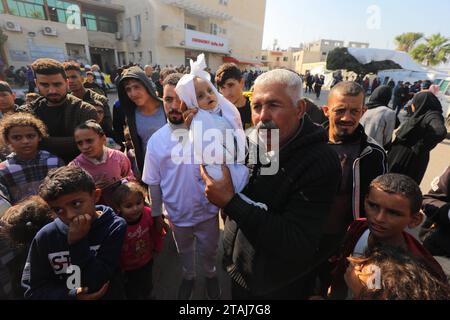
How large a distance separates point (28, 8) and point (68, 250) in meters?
31.2

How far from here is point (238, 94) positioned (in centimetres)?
318

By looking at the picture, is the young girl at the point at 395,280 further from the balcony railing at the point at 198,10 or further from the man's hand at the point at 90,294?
the balcony railing at the point at 198,10

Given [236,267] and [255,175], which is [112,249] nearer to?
[236,267]

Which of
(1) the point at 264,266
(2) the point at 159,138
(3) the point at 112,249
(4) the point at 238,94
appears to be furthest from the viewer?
(4) the point at 238,94

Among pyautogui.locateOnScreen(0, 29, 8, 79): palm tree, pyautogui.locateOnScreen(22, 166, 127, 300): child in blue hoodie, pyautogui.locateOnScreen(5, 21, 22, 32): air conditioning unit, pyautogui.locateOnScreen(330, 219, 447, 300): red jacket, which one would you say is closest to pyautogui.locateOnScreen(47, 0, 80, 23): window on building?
pyautogui.locateOnScreen(5, 21, 22, 32): air conditioning unit

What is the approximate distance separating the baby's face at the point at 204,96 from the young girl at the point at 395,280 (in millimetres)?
1264

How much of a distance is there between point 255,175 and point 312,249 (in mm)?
A: 495

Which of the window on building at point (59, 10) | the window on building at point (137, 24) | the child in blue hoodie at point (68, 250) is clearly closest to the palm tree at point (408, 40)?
the window on building at point (137, 24)

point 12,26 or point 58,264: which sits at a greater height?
point 12,26

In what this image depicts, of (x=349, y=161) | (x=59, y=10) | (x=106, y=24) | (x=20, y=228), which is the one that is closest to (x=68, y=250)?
(x=20, y=228)

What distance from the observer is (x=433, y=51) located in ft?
117

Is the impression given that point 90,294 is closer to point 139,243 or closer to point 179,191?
point 139,243

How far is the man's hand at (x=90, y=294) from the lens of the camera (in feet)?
4.82

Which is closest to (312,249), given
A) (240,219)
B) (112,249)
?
(240,219)
